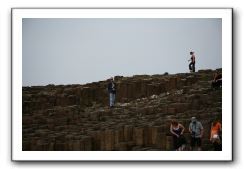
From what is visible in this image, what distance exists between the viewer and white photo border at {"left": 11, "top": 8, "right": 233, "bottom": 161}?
49.2 ft

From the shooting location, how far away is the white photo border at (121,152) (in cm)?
1500

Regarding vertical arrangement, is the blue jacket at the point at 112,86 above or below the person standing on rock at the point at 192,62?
below

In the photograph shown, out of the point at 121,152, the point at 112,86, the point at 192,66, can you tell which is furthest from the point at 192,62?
the point at 121,152

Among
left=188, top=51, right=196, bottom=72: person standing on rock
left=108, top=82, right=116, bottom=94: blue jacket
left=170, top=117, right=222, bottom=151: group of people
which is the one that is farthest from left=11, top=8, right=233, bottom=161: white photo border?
left=108, top=82, right=116, bottom=94: blue jacket

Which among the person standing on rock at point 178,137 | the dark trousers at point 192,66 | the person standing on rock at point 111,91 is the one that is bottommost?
the person standing on rock at point 178,137

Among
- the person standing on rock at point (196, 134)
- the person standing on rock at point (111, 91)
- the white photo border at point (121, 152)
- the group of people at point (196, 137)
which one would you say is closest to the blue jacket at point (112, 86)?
the person standing on rock at point (111, 91)

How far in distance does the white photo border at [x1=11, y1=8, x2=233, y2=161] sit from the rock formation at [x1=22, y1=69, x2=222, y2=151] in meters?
0.08

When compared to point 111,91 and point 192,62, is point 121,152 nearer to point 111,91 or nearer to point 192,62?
point 111,91

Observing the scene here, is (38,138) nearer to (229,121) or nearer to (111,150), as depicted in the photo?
(111,150)

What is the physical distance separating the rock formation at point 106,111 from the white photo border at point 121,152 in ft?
0.25

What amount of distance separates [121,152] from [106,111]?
53 centimetres

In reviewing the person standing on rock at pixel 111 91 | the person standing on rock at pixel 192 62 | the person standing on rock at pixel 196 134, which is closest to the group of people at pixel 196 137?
the person standing on rock at pixel 196 134

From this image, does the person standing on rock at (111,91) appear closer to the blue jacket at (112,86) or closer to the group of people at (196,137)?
the blue jacket at (112,86)

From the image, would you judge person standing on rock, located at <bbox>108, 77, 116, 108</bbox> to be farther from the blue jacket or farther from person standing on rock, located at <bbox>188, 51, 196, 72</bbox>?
person standing on rock, located at <bbox>188, 51, 196, 72</bbox>
